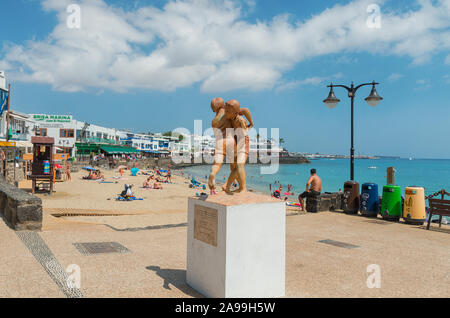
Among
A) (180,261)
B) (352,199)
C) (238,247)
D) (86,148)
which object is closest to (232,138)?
(238,247)

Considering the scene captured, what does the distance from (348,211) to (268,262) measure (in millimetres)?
7885

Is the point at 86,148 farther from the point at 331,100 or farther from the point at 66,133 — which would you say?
the point at 331,100

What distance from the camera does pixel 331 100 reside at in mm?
11891

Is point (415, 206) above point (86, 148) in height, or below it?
below

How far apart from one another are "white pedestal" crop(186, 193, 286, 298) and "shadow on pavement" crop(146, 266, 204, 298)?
0.35ft

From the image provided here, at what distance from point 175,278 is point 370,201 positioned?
779 cm

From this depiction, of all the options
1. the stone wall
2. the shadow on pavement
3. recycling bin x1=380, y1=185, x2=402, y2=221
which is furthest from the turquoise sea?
the shadow on pavement

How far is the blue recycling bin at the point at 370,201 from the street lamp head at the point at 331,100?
320 centimetres

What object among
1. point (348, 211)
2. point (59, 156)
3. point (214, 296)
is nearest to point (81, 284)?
point (214, 296)

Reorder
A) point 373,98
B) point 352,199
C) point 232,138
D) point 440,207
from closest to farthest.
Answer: point 232,138 → point 440,207 → point 352,199 → point 373,98

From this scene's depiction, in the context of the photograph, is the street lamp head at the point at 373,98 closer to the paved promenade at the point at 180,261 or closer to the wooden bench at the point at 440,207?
the wooden bench at the point at 440,207

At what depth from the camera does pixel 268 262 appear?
4.07 metres

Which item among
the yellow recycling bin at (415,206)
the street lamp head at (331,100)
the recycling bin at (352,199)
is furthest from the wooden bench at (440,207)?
the street lamp head at (331,100)
